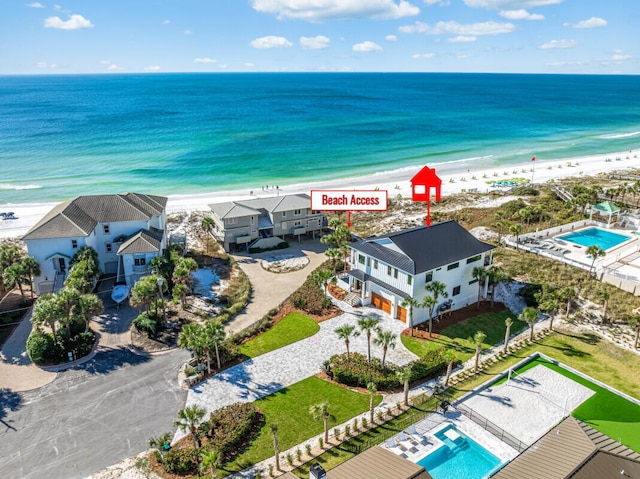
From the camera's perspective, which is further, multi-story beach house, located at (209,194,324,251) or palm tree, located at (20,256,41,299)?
multi-story beach house, located at (209,194,324,251)

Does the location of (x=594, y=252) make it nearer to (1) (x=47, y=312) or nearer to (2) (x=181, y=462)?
(2) (x=181, y=462)

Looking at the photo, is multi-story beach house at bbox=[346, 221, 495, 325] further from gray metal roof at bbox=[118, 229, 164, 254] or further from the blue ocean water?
the blue ocean water

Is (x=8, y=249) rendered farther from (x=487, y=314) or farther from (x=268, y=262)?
(x=487, y=314)

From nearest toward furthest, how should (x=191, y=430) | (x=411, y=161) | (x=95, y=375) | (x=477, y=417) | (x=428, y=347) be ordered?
1. (x=191, y=430)
2. (x=477, y=417)
3. (x=95, y=375)
4. (x=428, y=347)
5. (x=411, y=161)

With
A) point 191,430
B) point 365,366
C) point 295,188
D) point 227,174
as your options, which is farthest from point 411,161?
point 191,430

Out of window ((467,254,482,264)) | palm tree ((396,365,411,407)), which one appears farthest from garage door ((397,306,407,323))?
palm tree ((396,365,411,407))

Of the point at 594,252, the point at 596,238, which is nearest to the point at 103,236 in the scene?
the point at 594,252

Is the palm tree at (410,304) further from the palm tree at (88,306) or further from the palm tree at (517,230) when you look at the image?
the palm tree at (88,306)
